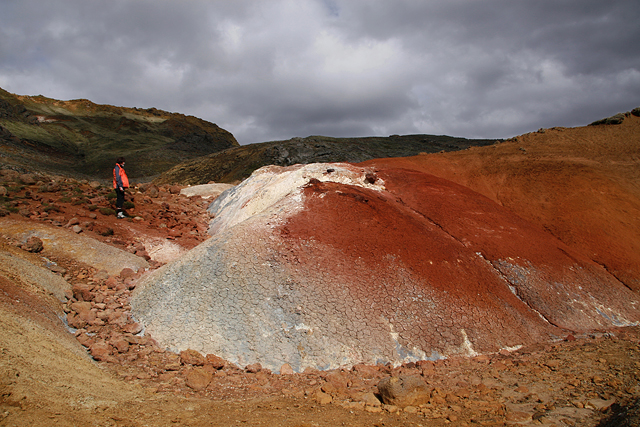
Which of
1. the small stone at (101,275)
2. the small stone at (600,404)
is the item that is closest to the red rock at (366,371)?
the small stone at (600,404)

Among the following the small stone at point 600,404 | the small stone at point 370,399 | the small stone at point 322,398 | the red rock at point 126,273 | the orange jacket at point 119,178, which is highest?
the orange jacket at point 119,178

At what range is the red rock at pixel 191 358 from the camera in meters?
4.26

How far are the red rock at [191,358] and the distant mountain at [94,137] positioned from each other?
122ft

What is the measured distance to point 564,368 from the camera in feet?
13.6

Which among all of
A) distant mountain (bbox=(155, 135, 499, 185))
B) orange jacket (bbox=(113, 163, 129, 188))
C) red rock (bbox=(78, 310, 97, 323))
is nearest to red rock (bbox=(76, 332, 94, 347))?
red rock (bbox=(78, 310, 97, 323))

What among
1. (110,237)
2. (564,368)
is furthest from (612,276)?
(110,237)

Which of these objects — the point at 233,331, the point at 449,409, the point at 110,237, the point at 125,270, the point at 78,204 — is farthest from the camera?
the point at 78,204

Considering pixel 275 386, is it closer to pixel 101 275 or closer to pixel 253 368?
pixel 253 368

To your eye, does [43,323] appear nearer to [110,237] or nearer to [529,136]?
[110,237]

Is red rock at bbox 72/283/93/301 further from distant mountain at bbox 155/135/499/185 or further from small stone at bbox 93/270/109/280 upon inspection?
distant mountain at bbox 155/135/499/185

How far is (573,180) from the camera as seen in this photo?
9.52 meters

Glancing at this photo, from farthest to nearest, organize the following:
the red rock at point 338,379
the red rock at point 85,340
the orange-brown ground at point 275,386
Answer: the red rock at point 85,340
the red rock at point 338,379
the orange-brown ground at point 275,386

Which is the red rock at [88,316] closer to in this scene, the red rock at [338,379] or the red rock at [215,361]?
the red rock at [215,361]

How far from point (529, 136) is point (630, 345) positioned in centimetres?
1036
